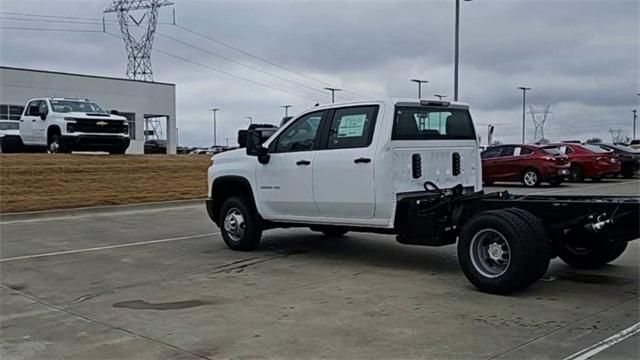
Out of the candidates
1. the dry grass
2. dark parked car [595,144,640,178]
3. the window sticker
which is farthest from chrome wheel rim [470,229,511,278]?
dark parked car [595,144,640,178]

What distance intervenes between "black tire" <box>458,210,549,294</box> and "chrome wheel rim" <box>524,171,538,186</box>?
1642 cm

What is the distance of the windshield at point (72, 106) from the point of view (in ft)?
71.4

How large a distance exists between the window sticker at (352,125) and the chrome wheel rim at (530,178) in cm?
1564

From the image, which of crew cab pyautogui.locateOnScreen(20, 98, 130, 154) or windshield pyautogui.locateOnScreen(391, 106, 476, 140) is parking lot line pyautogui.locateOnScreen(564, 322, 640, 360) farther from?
crew cab pyautogui.locateOnScreen(20, 98, 130, 154)

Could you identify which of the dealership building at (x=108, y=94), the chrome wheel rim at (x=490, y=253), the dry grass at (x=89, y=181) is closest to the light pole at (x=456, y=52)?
the dry grass at (x=89, y=181)

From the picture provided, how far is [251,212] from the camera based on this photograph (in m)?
9.69

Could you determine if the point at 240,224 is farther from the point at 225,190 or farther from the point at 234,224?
the point at 225,190

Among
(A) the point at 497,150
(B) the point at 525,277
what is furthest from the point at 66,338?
(A) the point at 497,150

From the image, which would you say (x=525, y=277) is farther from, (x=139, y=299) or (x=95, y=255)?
(x=95, y=255)

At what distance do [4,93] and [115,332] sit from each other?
146 feet

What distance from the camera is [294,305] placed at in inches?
256

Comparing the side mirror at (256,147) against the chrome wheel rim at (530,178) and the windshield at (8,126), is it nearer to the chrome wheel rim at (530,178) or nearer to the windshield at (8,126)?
the chrome wheel rim at (530,178)

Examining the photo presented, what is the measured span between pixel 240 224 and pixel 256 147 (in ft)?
3.96

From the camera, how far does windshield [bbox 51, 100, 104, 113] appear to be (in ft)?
71.4
